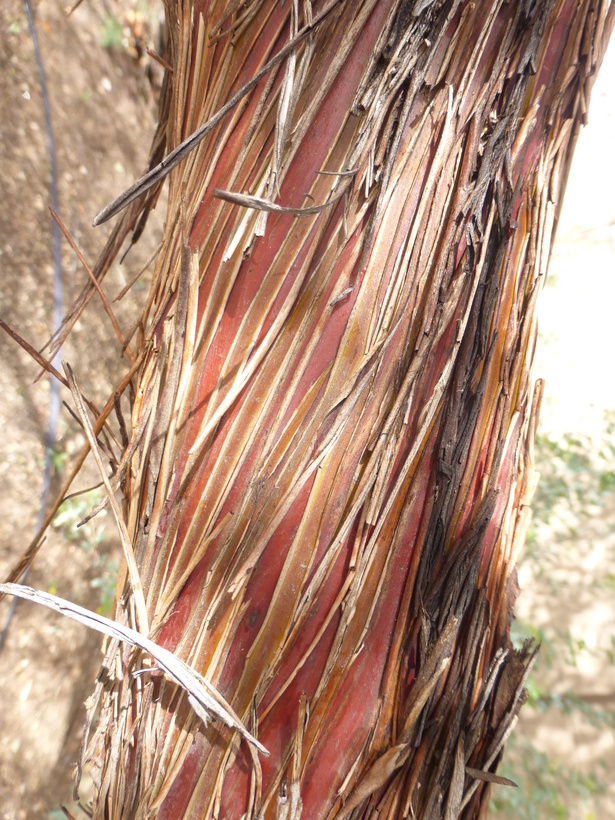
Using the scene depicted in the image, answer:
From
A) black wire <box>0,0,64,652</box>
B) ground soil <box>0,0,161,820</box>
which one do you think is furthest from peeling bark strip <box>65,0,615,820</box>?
black wire <box>0,0,64,652</box>

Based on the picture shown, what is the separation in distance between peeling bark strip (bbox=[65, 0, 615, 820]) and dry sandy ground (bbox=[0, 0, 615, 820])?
4.69 ft

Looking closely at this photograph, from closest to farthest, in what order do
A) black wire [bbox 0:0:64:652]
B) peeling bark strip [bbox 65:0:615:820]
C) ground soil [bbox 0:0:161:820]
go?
1. peeling bark strip [bbox 65:0:615:820]
2. ground soil [bbox 0:0:161:820]
3. black wire [bbox 0:0:64:652]

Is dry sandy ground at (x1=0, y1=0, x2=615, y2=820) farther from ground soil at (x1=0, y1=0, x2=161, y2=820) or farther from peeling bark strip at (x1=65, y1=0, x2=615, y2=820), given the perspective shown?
peeling bark strip at (x1=65, y1=0, x2=615, y2=820)

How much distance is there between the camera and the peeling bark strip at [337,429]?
450mm

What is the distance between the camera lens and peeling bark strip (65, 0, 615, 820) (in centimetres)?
45

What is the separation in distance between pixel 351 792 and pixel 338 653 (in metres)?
0.11

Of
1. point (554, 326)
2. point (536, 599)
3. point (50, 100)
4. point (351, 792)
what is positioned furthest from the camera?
point (554, 326)

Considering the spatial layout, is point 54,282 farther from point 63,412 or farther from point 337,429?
point 337,429

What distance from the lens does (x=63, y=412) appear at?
1.91m

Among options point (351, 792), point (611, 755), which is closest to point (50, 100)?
point (351, 792)

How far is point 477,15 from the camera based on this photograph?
19.7 inches

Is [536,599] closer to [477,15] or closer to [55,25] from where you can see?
[477,15]

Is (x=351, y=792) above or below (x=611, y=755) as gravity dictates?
above

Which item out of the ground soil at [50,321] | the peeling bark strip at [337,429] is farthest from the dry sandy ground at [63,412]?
the peeling bark strip at [337,429]
